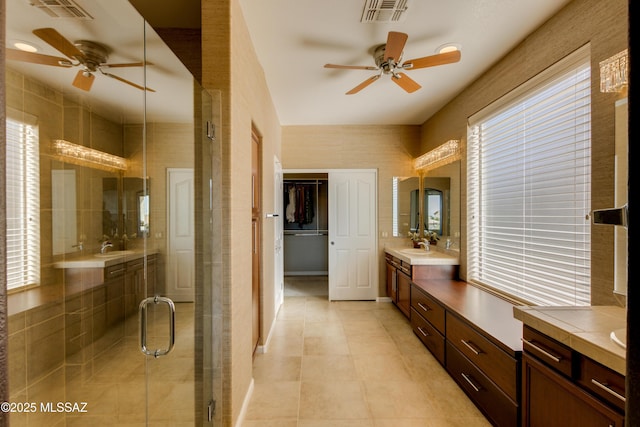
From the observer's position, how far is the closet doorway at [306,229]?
6.13 meters

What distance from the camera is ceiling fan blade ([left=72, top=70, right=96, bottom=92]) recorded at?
111 cm

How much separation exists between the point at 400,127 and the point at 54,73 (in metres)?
4.37

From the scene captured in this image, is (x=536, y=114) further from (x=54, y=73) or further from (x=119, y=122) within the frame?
(x=54, y=73)

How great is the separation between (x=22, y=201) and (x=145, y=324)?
739mm

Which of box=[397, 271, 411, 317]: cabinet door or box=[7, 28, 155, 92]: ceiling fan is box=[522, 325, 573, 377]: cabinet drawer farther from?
box=[7, 28, 155, 92]: ceiling fan

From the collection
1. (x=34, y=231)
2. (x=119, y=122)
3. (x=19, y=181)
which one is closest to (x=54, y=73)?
(x=119, y=122)

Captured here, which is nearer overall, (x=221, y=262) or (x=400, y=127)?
(x=221, y=262)

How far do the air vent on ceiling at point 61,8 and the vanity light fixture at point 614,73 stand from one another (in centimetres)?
243

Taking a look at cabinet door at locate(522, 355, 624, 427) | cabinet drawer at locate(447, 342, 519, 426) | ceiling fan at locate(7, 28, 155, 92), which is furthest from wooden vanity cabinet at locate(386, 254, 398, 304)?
ceiling fan at locate(7, 28, 155, 92)

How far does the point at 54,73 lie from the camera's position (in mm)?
1033

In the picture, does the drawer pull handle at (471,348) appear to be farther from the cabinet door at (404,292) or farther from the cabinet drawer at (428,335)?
the cabinet door at (404,292)

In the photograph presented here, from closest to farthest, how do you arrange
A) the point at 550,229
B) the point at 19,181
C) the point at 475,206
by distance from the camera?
the point at 19,181
the point at 550,229
the point at 475,206

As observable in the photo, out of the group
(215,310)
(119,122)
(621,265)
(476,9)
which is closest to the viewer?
(119,122)

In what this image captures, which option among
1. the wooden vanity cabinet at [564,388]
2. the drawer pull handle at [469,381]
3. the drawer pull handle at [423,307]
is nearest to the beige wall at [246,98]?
the wooden vanity cabinet at [564,388]
